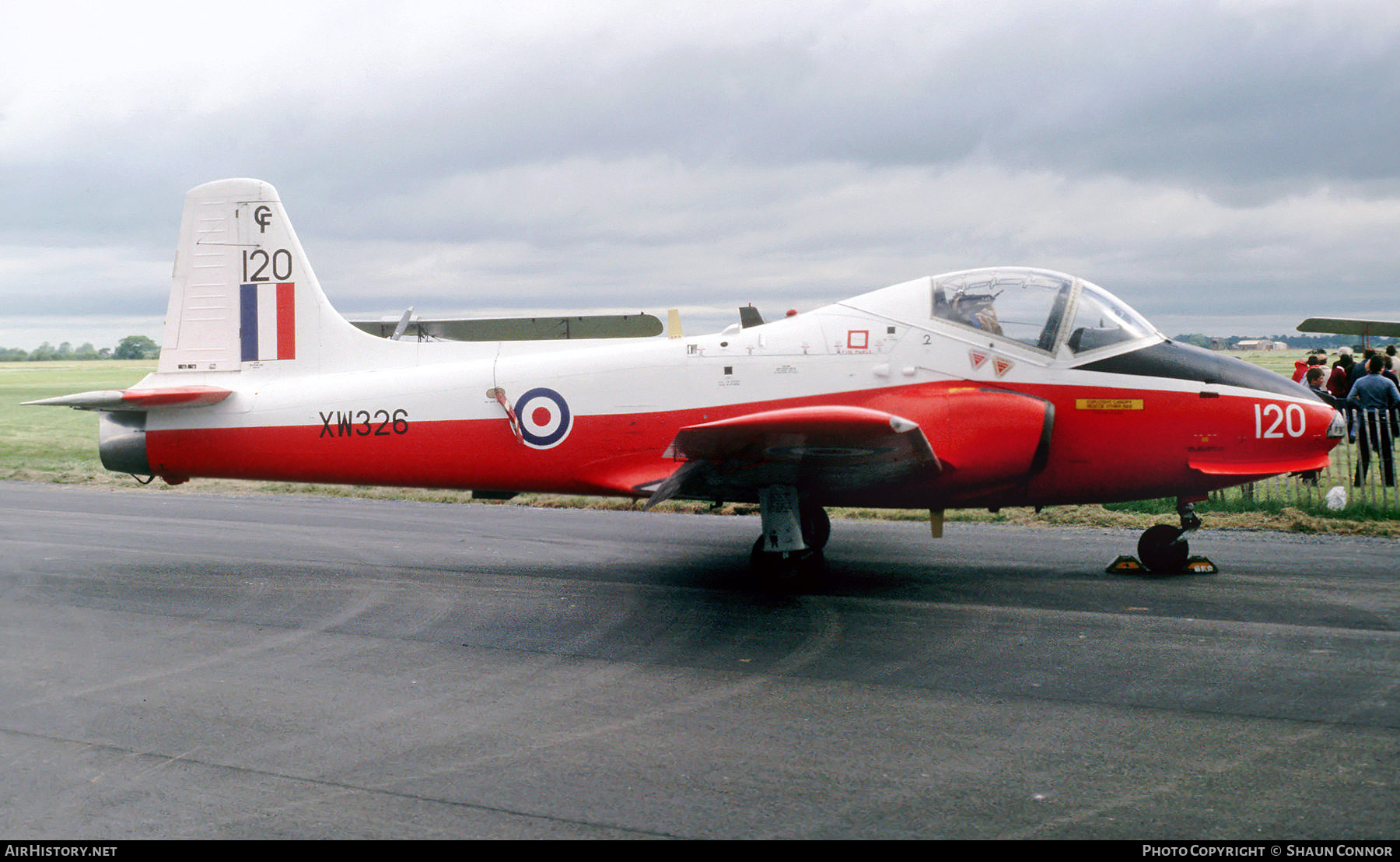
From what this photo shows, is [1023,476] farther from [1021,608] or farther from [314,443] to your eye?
[314,443]

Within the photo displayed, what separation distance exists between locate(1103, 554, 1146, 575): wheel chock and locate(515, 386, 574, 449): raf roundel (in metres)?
5.16

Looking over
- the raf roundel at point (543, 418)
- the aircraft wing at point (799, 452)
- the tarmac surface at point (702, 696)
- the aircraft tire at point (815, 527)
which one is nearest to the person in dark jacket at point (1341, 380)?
the tarmac surface at point (702, 696)

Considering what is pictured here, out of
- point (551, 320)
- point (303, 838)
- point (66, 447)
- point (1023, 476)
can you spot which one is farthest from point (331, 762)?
point (66, 447)

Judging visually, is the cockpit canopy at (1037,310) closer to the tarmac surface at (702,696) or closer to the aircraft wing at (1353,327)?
the tarmac surface at (702,696)

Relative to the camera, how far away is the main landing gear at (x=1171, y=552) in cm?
865

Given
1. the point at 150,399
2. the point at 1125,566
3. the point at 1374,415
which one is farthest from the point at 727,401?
the point at 1374,415

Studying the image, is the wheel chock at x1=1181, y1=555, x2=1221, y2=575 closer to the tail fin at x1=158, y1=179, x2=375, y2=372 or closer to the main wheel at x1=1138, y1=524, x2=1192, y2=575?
the main wheel at x1=1138, y1=524, x2=1192, y2=575

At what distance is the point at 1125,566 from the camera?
8836mm

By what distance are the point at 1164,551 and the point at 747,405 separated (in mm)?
4009

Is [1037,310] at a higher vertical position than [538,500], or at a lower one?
higher

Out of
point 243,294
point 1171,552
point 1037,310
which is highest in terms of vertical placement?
point 243,294

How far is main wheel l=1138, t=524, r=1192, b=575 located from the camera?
8664mm

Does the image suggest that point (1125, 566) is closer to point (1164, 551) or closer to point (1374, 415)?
point (1164, 551)

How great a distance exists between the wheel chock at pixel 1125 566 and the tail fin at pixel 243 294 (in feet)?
24.9
